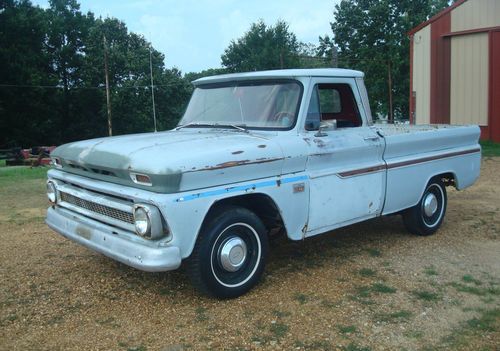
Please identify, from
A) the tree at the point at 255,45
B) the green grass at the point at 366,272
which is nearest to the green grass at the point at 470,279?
the green grass at the point at 366,272

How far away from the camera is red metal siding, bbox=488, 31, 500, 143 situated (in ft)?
57.1

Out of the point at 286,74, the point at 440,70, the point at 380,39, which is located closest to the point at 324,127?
the point at 286,74

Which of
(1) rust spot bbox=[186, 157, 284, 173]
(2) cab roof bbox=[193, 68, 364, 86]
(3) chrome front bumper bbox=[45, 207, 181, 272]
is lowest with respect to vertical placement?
(3) chrome front bumper bbox=[45, 207, 181, 272]

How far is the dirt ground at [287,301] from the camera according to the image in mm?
3643

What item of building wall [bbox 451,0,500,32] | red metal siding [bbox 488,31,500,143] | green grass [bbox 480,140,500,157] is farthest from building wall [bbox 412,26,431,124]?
green grass [bbox 480,140,500,157]

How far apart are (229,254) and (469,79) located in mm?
16525

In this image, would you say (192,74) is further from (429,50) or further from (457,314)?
(457,314)

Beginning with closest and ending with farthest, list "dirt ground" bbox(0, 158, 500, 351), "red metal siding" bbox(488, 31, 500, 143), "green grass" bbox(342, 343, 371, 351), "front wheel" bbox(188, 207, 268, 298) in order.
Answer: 1. "green grass" bbox(342, 343, 371, 351)
2. "dirt ground" bbox(0, 158, 500, 351)
3. "front wheel" bbox(188, 207, 268, 298)
4. "red metal siding" bbox(488, 31, 500, 143)

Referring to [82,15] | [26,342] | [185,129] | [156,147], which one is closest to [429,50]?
[185,129]

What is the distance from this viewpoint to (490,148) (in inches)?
635

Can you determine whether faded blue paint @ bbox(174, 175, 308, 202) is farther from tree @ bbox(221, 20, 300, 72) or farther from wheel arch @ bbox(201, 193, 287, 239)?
tree @ bbox(221, 20, 300, 72)

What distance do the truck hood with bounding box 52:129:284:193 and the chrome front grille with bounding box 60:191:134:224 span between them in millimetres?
225

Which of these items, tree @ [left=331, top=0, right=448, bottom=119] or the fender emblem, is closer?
the fender emblem

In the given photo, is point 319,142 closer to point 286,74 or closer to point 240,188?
point 286,74
